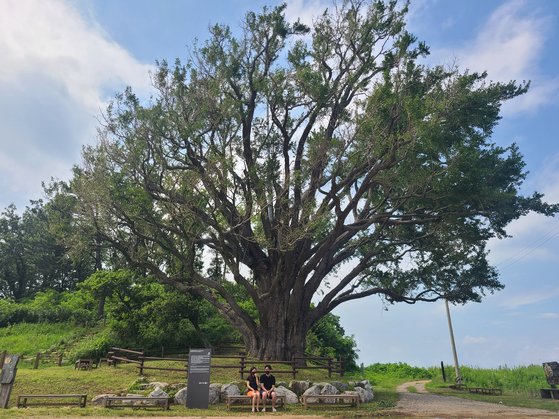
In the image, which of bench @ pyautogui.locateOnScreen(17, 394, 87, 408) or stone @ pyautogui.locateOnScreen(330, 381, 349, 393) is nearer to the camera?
bench @ pyautogui.locateOnScreen(17, 394, 87, 408)

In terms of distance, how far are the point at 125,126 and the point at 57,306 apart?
25.1m

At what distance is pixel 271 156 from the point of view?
894 inches

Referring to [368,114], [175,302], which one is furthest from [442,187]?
[175,302]

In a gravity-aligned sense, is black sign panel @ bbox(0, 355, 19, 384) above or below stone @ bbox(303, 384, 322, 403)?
above

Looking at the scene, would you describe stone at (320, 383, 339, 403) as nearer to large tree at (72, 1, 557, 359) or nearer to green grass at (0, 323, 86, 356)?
large tree at (72, 1, 557, 359)

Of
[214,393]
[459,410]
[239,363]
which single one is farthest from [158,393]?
[459,410]

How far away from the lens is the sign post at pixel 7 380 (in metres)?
12.6

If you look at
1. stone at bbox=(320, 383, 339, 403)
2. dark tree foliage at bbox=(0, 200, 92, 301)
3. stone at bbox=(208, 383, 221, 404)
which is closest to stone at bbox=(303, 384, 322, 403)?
stone at bbox=(320, 383, 339, 403)

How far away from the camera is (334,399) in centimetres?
1501

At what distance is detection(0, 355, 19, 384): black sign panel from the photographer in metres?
12.8

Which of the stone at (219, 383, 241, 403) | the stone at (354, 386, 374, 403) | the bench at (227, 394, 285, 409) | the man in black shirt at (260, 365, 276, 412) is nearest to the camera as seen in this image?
the man in black shirt at (260, 365, 276, 412)

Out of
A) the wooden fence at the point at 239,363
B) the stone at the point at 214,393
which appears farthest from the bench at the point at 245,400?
the wooden fence at the point at 239,363

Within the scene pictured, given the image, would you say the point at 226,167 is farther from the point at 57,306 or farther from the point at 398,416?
the point at 57,306

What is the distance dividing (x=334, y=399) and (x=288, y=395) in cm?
156
